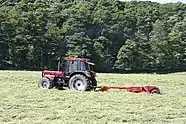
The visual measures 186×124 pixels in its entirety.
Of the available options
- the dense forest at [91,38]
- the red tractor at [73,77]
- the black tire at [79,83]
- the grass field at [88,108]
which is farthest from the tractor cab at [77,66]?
the dense forest at [91,38]

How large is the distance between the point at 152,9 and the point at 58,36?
2279 cm

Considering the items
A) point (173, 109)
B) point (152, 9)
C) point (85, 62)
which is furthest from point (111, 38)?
point (173, 109)

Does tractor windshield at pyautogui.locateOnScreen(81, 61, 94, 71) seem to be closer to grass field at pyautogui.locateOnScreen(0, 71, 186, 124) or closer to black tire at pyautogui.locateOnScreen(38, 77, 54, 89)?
black tire at pyautogui.locateOnScreen(38, 77, 54, 89)

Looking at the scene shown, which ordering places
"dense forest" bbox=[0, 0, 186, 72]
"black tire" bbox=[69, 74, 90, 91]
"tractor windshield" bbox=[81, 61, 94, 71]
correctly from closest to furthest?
"black tire" bbox=[69, 74, 90, 91], "tractor windshield" bbox=[81, 61, 94, 71], "dense forest" bbox=[0, 0, 186, 72]

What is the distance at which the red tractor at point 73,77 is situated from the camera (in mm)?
18141

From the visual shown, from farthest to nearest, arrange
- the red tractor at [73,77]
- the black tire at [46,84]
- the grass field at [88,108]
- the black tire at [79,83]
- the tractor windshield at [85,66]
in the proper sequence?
the tractor windshield at [85,66] → the black tire at [46,84] → the red tractor at [73,77] → the black tire at [79,83] → the grass field at [88,108]

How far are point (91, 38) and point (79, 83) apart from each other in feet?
130

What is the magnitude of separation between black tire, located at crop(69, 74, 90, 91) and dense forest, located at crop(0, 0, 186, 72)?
29.8 m

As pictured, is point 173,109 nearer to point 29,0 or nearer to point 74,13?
Result: point 74,13

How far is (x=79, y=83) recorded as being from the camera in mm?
18125

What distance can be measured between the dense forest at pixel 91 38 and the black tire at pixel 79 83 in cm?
2984

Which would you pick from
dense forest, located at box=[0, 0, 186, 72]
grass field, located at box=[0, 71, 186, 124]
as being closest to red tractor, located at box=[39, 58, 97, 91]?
grass field, located at box=[0, 71, 186, 124]

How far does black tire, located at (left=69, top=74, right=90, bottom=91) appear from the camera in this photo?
18.0m

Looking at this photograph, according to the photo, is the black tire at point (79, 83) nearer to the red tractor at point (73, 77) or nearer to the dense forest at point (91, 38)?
the red tractor at point (73, 77)
